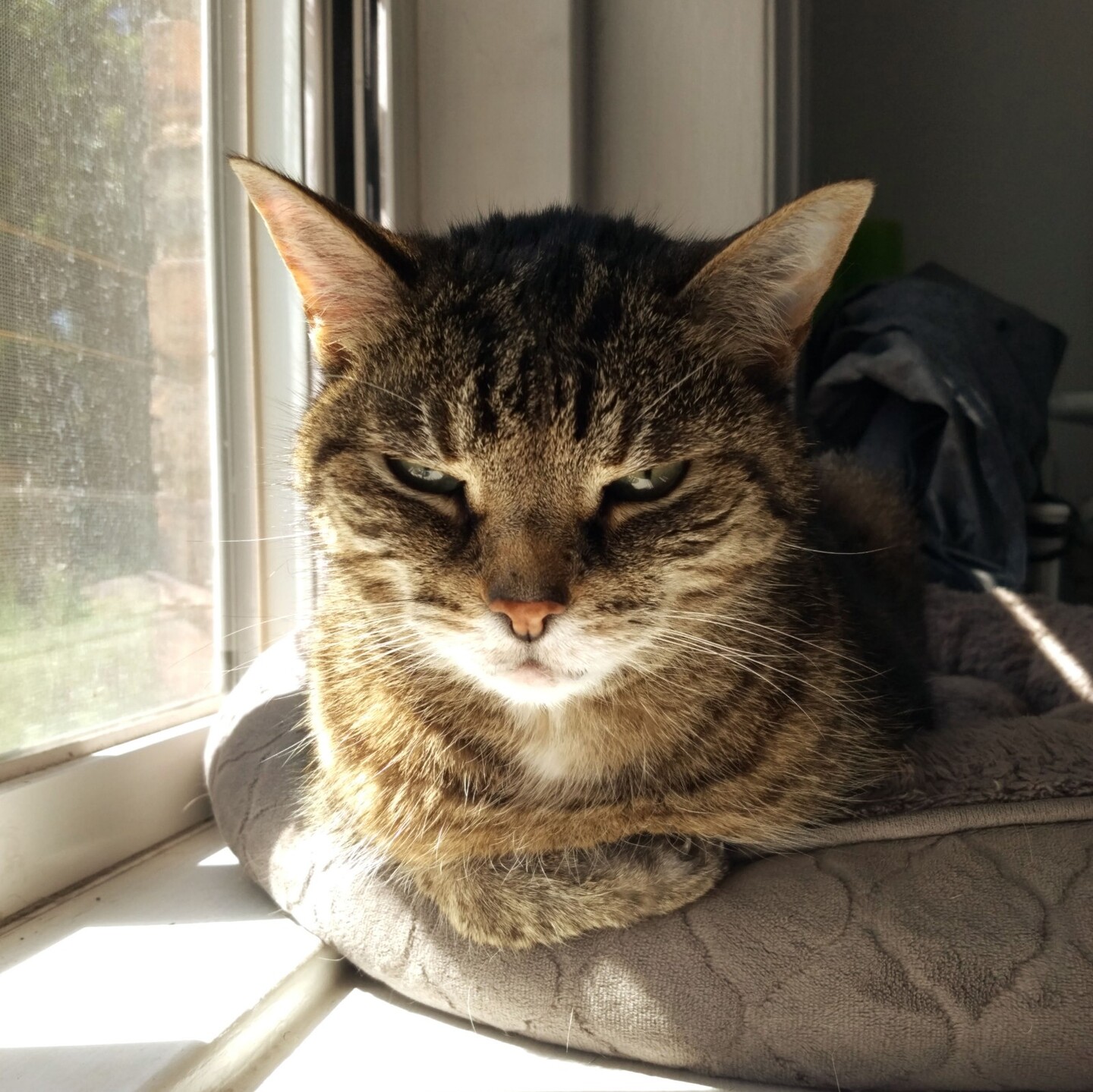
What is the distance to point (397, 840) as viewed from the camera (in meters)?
1.01

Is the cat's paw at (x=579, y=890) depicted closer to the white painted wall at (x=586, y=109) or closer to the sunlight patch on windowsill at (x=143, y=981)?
the sunlight patch on windowsill at (x=143, y=981)

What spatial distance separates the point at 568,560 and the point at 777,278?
372 mm

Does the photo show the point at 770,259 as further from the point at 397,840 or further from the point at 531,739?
the point at 397,840

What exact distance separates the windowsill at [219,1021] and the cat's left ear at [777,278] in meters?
0.72

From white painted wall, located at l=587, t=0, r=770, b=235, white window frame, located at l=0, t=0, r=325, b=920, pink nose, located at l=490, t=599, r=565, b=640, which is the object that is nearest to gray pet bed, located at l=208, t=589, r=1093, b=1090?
pink nose, located at l=490, t=599, r=565, b=640

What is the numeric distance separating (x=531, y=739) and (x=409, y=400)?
0.38 meters

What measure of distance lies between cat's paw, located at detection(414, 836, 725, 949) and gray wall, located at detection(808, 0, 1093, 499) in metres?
2.95

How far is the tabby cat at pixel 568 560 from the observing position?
875 millimetres

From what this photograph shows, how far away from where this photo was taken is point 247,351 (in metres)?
1.58

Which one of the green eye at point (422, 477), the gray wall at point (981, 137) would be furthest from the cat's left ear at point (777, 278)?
the gray wall at point (981, 137)

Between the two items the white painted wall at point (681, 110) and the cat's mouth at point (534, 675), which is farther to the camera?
the white painted wall at point (681, 110)

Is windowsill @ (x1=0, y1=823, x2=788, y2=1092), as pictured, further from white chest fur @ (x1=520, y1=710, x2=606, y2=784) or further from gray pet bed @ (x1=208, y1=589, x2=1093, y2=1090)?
white chest fur @ (x1=520, y1=710, x2=606, y2=784)

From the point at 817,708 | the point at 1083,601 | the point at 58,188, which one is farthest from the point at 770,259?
the point at 1083,601

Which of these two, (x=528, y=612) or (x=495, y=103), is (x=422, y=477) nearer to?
(x=528, y=612)
